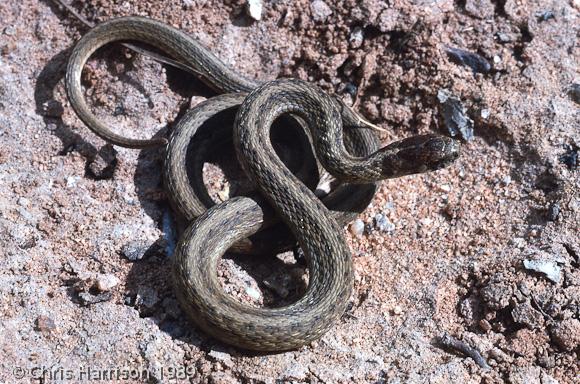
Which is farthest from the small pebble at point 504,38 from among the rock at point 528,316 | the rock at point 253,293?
the rock at point 253,293

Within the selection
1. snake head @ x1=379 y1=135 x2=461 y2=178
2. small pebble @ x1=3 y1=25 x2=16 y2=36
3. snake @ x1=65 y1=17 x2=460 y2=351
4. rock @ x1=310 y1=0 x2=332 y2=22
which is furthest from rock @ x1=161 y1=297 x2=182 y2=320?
small pebble @ x1=3 y1=25 x2=16 y2=36

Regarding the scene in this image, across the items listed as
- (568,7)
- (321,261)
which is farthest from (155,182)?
(568,7)

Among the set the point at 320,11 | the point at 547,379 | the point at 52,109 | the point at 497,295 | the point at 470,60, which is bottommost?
the point at 547,379

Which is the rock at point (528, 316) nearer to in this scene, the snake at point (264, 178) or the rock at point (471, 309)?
the rock at point (471, 309)

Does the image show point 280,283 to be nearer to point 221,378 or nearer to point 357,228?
point 357,228

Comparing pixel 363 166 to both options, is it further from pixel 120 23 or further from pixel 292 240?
pixel 120 23

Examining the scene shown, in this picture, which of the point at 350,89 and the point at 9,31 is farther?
the point at 9,31

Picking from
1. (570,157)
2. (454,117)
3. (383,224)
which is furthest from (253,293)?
(570,157)
